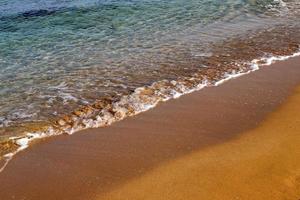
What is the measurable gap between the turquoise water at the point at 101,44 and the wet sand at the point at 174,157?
3.58 ft

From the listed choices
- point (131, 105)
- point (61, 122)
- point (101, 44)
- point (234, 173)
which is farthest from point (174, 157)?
point (101, 44)

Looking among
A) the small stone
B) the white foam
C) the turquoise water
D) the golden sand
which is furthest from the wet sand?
the turquoise water

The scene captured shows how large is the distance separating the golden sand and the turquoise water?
92.9 inches

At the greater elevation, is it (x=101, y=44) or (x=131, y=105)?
(x=131, y=105)

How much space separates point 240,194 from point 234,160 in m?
0.78

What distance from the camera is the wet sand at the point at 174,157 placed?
5.07 m

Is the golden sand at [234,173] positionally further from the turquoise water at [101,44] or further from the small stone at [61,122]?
the turquoise water at [101,44]

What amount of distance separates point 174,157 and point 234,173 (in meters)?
0.83

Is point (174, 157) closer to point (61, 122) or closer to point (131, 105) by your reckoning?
point (131, 105)

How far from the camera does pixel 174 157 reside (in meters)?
5.75

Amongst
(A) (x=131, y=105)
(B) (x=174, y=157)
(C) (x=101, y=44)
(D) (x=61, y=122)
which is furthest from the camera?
(C) (x=101, y=44)

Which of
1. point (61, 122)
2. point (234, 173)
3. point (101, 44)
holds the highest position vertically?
point (234, 173)

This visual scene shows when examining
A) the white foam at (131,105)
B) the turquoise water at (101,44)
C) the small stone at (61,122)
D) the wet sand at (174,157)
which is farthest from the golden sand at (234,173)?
the turquoise water at (101,44)

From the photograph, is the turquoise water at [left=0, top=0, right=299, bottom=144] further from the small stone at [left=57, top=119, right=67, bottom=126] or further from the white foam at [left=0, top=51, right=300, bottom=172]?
the white foam at [left=0, top=51, right=300, bottom=172]
